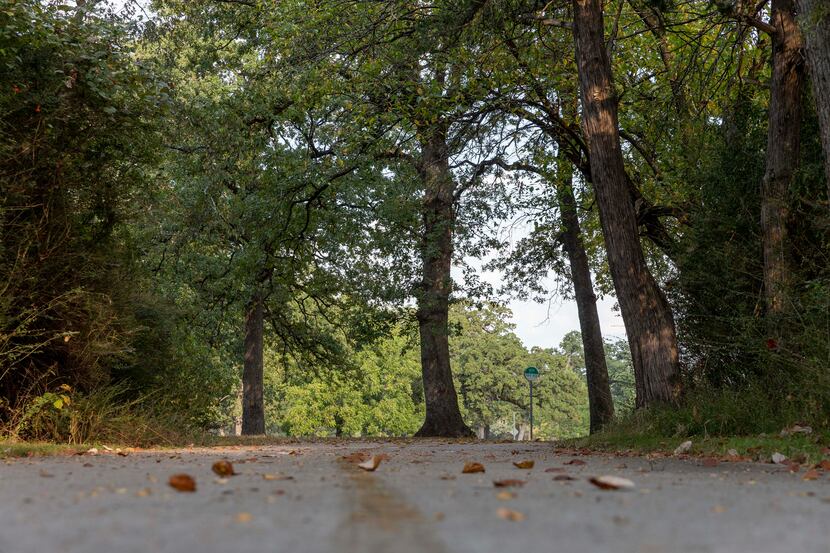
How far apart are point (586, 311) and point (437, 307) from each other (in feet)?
13.9

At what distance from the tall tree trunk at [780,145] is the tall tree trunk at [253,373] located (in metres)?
17.8

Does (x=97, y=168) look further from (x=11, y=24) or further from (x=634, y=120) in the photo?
(x=634, y=120)

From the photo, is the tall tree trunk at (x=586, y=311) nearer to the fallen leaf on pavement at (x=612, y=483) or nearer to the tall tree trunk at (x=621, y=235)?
the tall tree trunk at (x=621, y=235)

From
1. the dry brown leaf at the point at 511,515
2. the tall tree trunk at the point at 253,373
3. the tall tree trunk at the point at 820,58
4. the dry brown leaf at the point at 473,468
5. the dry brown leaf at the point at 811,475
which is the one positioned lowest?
the dry brown leaf at the point at 811,475

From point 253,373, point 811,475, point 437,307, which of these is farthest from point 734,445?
point 253,373

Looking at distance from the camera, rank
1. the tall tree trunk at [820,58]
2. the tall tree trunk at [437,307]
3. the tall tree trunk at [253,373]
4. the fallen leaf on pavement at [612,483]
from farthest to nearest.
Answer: the tall tree trunk at [253,373], the tall tree trunk at [437,307], the tall tree trunk at [820,58], the fallen leaf on pavement at [612,483]

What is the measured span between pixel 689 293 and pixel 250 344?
16.5m

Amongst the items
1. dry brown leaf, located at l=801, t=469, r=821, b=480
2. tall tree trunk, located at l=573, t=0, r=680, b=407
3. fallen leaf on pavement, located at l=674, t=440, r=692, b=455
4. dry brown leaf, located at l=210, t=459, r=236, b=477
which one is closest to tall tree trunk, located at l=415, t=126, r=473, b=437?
tall tree trunk, located at l=573, t=0, r=680, b=407

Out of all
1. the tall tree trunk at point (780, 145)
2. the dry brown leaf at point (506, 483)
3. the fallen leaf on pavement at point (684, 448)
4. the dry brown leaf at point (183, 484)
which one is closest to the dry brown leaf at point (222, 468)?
the dry brown leaf at point (183, 484)

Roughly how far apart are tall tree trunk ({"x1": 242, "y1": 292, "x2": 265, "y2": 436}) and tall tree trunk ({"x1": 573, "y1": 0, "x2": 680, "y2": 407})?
51.5 ft

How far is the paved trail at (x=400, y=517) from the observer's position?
2.12 m

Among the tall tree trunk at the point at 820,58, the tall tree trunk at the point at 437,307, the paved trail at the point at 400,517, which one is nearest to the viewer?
the paved trail at the point at 400,517

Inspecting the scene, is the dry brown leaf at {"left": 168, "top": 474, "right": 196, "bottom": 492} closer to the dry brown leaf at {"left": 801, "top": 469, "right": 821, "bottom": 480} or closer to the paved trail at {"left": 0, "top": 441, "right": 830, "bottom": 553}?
the paved trail at {"left": 0, "top": 441, "right": 830, "bottom": 553}

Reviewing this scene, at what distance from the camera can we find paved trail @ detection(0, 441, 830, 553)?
2.12 m
